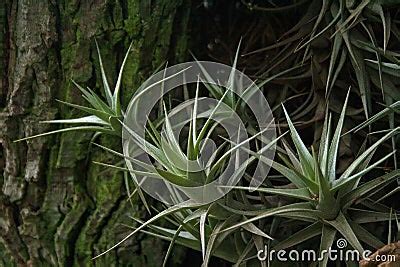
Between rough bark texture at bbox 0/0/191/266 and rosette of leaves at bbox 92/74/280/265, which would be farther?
rough bark texture at bbox 0/0/191/266

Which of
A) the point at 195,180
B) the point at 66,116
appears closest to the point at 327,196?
the point at 195,180

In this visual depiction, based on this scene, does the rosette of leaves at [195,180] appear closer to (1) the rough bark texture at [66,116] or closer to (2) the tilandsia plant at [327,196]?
(2) the tilandsia plant at [327,196]

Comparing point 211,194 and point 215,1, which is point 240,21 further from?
point 211,194

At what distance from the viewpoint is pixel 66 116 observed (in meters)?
0.75

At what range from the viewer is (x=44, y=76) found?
74 cm

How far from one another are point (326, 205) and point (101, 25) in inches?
14.0

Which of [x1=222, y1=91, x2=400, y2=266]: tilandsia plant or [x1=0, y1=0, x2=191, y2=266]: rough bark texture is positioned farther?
[x1=0, y1=0, x2=191, y2=266]: rough bark texture

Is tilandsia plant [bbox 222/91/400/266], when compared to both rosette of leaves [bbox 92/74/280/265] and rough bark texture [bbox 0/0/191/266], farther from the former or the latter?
rough bark texture [bbox 0/0/191/266]

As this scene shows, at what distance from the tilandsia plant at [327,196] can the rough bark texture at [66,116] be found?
0.24 meters

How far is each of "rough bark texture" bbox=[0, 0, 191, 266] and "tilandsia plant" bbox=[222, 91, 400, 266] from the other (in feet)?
0.79

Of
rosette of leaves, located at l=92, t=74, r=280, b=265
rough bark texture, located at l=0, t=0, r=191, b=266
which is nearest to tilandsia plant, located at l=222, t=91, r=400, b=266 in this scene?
rosette of leaves, located at l=92, t=74, r=280, b=265

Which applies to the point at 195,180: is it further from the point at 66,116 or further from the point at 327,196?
the point at 66,116

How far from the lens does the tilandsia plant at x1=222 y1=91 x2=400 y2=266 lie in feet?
1.66

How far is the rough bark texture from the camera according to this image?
2.40 ft
